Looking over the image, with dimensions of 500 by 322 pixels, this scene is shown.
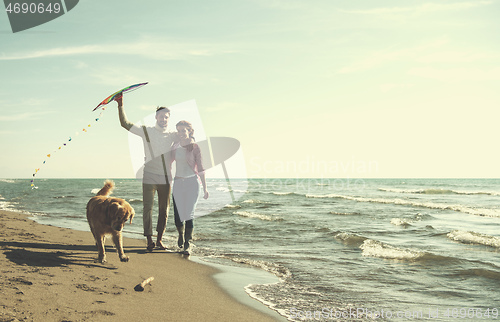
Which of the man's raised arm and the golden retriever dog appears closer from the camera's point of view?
the golden retriever dog

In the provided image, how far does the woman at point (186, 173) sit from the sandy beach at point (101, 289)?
0.89 meters

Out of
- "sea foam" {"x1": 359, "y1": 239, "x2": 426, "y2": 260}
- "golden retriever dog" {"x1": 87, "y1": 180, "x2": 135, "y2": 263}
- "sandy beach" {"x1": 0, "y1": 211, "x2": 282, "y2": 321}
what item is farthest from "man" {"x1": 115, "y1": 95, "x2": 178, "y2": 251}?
"sea foam" {"x1": 359, "y1": 239, "x2": 426, "y2": 260}

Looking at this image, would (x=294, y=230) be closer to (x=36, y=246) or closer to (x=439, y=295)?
(x=439, y=295)

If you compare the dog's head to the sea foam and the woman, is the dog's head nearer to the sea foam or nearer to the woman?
the woman

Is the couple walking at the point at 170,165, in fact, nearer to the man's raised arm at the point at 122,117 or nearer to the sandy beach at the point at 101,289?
the man's raised arm at the point at 122,117

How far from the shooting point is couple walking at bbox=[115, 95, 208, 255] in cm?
588

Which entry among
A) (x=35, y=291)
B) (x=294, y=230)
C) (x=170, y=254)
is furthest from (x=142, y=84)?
(x=294, y=230)

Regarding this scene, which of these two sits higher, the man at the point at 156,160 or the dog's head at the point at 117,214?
the man at the point at 156,160

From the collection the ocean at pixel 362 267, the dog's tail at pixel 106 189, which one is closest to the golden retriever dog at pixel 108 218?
the dog's tail at pixel 106 189

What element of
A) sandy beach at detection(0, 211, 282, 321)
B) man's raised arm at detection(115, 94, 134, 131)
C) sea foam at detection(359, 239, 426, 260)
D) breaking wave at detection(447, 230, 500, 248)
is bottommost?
breaking wave at detection(447, 230, 500, 248)

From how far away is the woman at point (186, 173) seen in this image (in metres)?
5.87

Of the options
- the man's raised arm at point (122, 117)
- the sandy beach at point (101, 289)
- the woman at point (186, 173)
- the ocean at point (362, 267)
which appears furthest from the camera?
the woman at point (186, 173)

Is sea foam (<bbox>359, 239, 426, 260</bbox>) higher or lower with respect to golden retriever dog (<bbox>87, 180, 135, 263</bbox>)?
lower

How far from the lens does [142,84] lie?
5.95 m
